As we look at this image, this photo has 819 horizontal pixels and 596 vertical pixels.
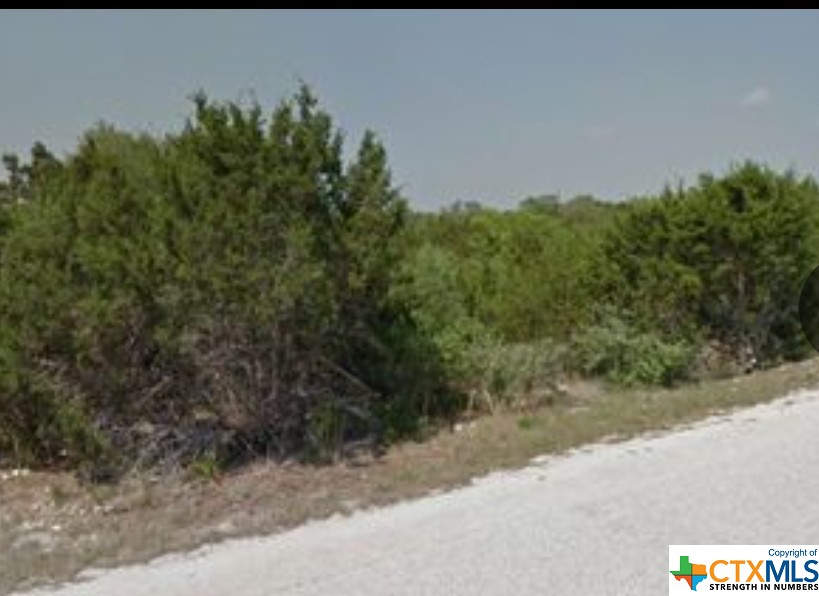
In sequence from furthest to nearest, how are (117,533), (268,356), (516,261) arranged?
(516,261), (268,356), (117,533)

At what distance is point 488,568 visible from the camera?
520 cm

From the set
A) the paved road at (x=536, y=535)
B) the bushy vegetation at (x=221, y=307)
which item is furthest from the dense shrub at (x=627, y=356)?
the paved road at (x=536, y=535)

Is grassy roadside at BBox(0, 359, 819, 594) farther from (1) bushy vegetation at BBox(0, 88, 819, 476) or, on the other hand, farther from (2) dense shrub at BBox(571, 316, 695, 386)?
(2) dense shrub at BBox(571, 316, 695, 386)

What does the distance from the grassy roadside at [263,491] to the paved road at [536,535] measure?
350 millimetres

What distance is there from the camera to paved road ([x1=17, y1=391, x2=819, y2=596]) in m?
5.09

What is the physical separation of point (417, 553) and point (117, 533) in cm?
234

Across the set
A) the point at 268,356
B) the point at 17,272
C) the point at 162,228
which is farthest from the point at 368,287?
the point at 17,272

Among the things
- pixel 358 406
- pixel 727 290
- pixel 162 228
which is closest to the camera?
pixel 162 228

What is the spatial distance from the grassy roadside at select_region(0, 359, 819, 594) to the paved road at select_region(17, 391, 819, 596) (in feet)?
1.15

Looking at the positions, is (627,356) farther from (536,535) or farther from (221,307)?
(536,535)

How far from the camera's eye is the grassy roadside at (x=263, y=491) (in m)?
6.32

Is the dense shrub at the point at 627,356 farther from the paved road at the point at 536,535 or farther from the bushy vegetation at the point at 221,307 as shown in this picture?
the paved road at the point at 536,535

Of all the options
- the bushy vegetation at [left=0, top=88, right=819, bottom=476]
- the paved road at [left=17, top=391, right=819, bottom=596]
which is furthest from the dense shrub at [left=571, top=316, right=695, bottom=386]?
the paved road at [left=17, top=391, right=819, bottom=596]

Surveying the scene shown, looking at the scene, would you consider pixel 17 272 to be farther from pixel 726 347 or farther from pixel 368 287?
pixel 726 347
